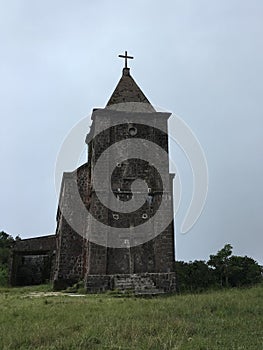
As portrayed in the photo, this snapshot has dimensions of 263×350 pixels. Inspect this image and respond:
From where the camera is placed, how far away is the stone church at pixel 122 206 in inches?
805

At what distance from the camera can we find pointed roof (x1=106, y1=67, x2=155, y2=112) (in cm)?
2398

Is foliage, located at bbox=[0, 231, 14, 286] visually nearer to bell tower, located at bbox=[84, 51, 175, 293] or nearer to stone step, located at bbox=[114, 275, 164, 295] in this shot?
bell tower, located at bbox=[84, 51, 175, 293]

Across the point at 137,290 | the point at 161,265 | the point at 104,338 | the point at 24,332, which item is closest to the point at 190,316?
the point at 104,338

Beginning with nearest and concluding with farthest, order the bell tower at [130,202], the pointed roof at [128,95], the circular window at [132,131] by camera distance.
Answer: the bell tower at [130,202] → the circular window at [132,131] → the pointed roof at [128,95]

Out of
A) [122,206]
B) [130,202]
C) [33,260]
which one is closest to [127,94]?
[130,202]

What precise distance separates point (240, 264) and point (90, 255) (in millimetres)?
8562

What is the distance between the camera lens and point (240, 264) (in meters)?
23.8

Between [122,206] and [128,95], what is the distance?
6688 mm

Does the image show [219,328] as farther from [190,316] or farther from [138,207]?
[138,207]

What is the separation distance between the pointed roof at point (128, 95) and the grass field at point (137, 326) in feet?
45.3

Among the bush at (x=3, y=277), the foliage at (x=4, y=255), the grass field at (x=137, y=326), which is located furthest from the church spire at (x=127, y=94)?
the grass field at (x=137, y=326)

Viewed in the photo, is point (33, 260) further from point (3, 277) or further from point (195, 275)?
point (195, 275)

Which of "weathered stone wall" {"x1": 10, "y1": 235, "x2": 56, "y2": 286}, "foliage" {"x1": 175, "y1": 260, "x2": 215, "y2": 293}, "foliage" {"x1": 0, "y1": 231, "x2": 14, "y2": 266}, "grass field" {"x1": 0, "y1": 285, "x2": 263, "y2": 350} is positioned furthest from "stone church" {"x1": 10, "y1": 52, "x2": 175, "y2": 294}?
"foliage" {"x1": 0, "y1": 231, "x2": 14, "y2": 266}

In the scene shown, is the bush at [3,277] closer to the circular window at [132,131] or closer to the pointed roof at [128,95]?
the circular window at [132,131]
